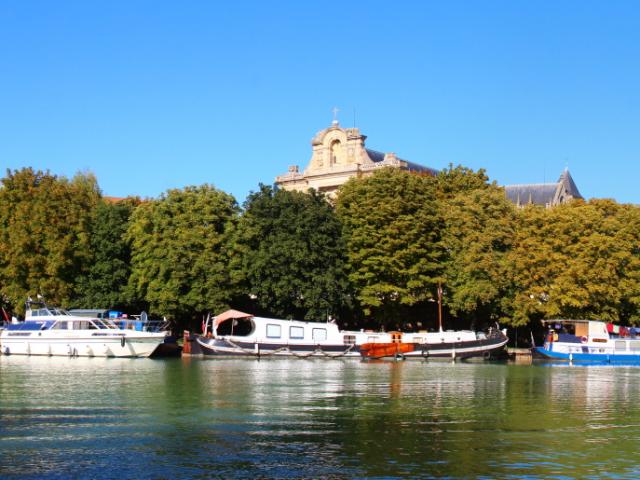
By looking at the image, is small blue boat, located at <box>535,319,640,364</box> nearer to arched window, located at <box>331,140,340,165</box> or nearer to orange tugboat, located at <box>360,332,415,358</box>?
orange tugboat, located at <box>360,332,415,358</box>

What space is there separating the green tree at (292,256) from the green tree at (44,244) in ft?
46.4

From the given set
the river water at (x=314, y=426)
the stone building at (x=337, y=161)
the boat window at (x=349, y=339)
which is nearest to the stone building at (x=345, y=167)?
the stone building at (x=337, y=161)

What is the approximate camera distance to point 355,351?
6869 centimetres

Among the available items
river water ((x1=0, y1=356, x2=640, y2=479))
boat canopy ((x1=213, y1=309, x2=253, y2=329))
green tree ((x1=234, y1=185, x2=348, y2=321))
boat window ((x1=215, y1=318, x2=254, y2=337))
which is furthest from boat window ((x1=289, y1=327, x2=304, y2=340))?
river water ((x1=0, y1=356, x2=640, y2=479))

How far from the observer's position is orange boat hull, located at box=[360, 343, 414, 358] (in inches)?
2660

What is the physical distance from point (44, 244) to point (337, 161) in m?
48.0

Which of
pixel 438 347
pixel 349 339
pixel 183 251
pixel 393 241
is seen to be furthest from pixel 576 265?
pixel 183 251

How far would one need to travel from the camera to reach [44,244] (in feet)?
248

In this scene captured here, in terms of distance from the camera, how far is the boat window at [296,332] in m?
68.4

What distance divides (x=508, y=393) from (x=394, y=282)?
103ft

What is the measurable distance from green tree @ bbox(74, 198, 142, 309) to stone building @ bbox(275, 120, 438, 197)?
120 feet

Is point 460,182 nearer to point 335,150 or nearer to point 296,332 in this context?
point 296,332

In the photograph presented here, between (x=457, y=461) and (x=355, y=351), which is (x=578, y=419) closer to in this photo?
(x=457, y=461)

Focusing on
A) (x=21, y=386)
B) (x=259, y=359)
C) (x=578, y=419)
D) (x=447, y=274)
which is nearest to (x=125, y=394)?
(x=21, y=386)
